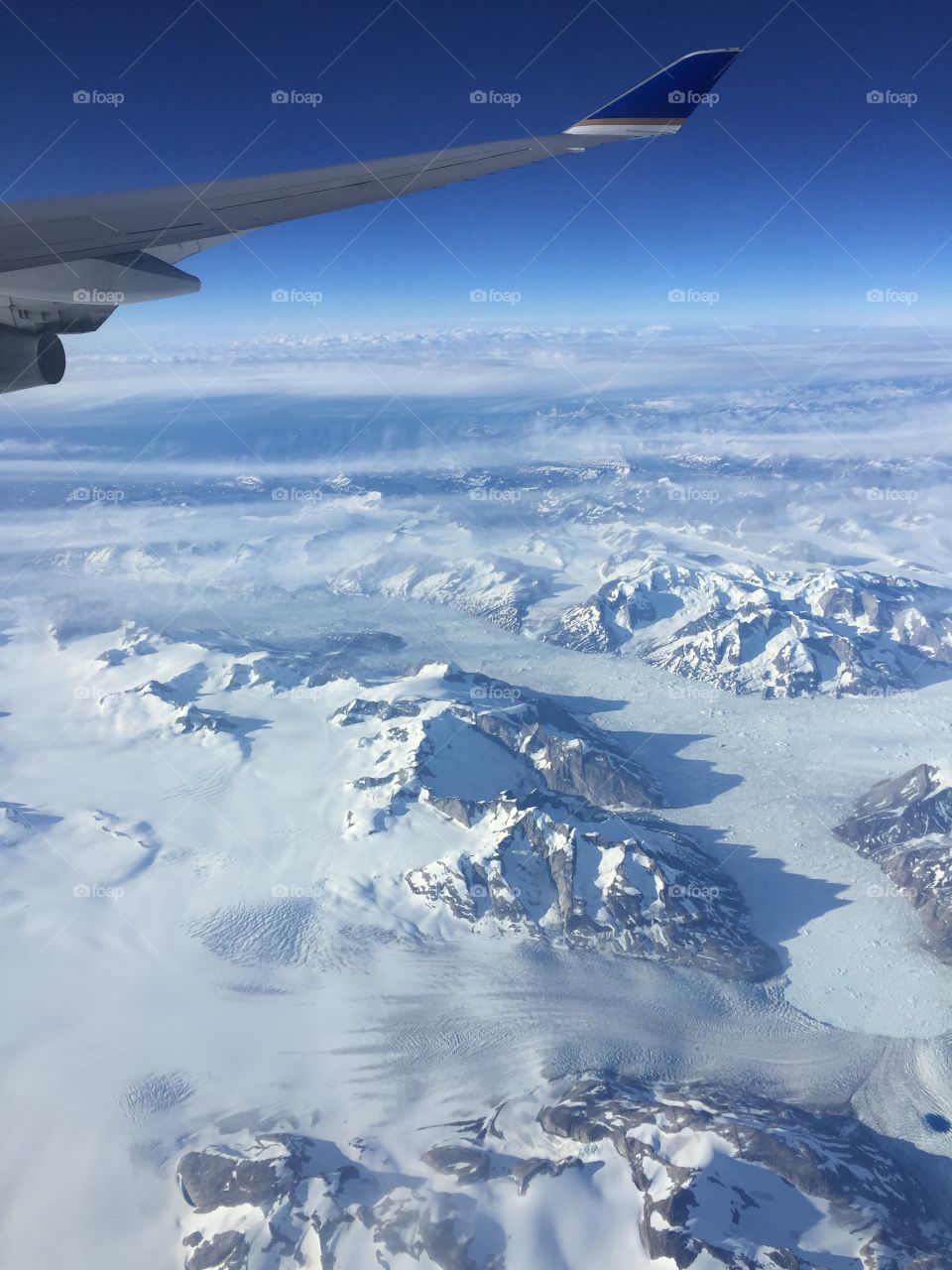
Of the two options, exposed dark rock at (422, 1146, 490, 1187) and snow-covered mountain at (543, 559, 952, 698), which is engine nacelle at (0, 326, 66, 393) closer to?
exposed dark rock at (422, 1146, 490, 1187)

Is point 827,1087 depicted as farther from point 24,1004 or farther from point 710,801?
point 24,1004

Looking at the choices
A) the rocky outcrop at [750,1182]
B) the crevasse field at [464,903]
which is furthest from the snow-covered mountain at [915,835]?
the rocky outcrop at [750,1182]

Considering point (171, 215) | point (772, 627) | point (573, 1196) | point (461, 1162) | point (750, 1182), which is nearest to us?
point (171, 215)

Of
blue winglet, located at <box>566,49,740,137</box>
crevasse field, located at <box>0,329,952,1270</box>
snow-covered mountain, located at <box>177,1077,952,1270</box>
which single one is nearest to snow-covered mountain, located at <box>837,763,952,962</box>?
crevasse field, located at <box>0,329,952,1270</box>

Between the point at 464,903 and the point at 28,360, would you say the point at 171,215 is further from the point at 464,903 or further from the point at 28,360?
the point at 464,903

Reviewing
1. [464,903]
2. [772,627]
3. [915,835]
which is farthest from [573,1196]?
[772,627]

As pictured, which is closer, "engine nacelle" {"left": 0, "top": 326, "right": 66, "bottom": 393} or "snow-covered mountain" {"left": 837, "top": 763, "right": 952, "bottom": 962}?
"engine nacelle" {"left": 0, "top": 326, "right": 66, "bottom": 393}

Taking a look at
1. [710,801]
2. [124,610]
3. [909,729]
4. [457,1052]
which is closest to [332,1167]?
[457,1052]
